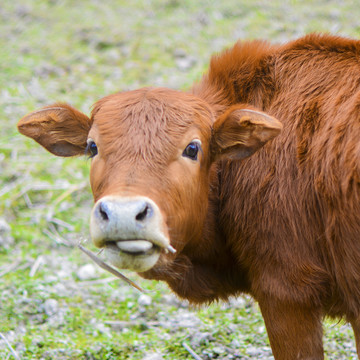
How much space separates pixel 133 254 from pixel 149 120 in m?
1.00

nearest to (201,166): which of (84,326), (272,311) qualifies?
(272,311)

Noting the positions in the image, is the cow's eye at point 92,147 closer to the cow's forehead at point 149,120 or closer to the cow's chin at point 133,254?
the cow's forehead at point 149,120

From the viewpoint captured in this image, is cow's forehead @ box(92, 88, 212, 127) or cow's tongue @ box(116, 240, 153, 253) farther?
cow's forehead @ box(92, 88, 212, 127)

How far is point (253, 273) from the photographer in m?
4.81

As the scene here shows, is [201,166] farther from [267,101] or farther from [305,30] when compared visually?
[305,30]

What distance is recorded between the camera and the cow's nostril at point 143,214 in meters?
3.91

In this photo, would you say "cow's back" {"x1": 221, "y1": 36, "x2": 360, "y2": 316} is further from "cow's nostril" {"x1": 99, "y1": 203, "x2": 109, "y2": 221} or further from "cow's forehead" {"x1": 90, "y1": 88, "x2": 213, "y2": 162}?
"cow's nostril" {"x1": 99, "y1": 203, "x2": 109, "y2": 221}

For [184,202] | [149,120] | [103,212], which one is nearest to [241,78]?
[149,120]

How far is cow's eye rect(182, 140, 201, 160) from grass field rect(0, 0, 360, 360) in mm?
1019

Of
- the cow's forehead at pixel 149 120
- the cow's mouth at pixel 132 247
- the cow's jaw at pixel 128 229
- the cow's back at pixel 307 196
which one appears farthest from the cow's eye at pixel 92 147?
the cow's back at pixel 307 196

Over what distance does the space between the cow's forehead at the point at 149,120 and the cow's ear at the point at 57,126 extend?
0.26 m

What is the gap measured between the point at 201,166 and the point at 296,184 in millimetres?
701

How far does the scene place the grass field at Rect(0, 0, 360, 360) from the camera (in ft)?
20.1

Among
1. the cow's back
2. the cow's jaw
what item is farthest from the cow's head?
the cow's back
